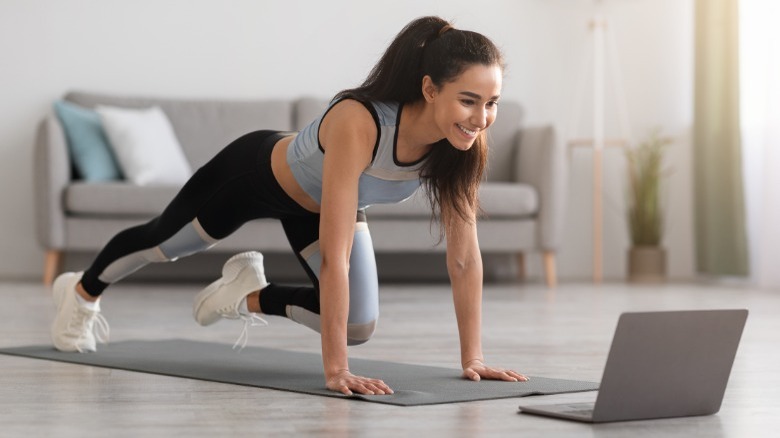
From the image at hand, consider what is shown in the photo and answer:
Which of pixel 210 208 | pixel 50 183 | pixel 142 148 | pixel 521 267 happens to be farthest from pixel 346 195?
pixel 521 267

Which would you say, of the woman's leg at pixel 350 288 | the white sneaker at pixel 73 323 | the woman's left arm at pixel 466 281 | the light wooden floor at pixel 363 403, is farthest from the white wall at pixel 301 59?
the woman's left arm at pixel 466 281

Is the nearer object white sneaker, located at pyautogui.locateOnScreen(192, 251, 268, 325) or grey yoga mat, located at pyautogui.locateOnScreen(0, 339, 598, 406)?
grey yoga mat, located at pyautogui.locateOnScreen(0, 339, 598, 406)

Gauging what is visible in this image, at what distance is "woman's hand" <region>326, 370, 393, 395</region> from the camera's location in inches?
76.1

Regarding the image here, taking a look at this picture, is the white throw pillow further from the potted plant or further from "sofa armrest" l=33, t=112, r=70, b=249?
the potted plant

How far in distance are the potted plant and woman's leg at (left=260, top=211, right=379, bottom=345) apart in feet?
11.8

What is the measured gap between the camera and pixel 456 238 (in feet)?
→ 7.21

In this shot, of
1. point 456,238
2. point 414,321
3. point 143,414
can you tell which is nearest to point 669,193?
point 414,321

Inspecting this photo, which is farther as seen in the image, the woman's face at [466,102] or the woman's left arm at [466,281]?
the woman's left arm at [466,281]

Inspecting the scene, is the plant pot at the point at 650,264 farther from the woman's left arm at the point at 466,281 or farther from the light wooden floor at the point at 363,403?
the woman's left arm at the point at 466,281

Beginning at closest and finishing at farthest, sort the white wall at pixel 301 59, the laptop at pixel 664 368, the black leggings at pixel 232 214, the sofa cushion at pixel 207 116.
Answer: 1. the laptop at pixel 664 368
2. the black leggings at pixel 232 214
3. the sofa cushion at pixel 207 116
4. the white wall at pixel 301 59

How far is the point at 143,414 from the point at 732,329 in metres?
0.88

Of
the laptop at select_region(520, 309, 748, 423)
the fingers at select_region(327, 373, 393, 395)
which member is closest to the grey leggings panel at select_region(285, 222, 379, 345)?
the fingers at select_region(327, 373, 393, 395)

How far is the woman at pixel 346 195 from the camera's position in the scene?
1988 millimetres

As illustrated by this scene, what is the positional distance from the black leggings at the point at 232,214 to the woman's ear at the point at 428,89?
0.40 metres
